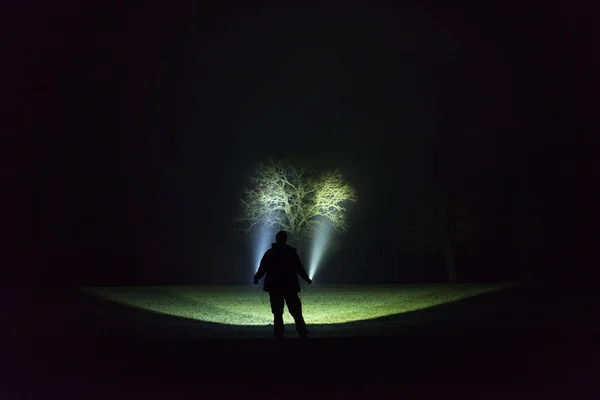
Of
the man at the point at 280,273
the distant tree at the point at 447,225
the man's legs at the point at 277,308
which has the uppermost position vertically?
the distant tree at the point at 447,225

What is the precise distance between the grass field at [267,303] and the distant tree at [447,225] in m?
9.61

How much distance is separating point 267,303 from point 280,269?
18.9 m

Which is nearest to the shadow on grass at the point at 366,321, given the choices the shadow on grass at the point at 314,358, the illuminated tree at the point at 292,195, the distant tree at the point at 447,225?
the shadow on grass at the point at 314,358

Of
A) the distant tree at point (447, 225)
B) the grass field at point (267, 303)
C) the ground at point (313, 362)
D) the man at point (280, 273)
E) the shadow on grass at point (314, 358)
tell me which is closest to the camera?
the ground at point (313, 362)

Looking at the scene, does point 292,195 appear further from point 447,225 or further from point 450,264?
point 450,264

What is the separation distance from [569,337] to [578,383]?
12.0 feet

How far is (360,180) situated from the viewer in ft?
221

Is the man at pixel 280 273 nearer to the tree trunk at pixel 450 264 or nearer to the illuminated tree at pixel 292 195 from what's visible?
the illuminated tree at pixel 292 195

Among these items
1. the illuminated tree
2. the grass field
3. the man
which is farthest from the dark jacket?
the illuminated tree

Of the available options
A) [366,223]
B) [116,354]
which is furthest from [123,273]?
[116,354]

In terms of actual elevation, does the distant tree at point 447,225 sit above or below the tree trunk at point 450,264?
above

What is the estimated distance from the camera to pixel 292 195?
37031 millimetres

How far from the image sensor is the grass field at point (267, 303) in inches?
1038

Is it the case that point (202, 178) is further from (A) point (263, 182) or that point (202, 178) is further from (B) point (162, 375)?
(B) point (162, 375)
